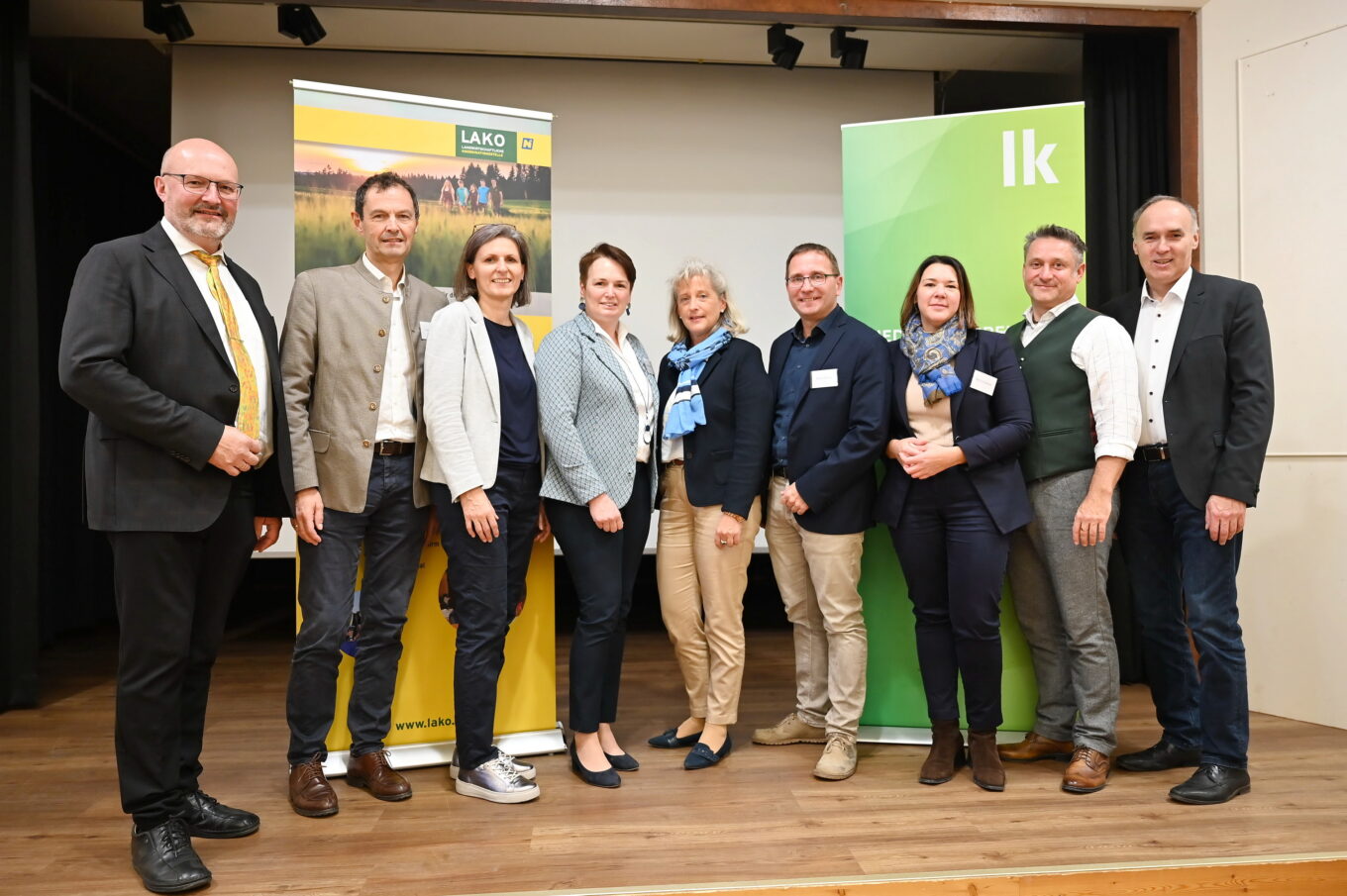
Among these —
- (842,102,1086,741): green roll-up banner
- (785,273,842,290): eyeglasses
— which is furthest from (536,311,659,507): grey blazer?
(842,102,1086,741): green roll-up banner

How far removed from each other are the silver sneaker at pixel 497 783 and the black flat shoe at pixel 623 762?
0.28 m

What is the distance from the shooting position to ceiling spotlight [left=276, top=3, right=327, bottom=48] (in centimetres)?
434

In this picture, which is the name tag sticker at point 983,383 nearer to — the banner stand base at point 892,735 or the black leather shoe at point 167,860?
the banner stand base at point 892,735

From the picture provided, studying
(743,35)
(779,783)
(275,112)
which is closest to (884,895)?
(779,783)

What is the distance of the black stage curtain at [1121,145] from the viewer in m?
4.38

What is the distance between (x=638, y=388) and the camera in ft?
9.43

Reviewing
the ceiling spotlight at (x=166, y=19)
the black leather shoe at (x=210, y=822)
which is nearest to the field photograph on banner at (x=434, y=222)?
the black leather shoe at (x=210, y=822)

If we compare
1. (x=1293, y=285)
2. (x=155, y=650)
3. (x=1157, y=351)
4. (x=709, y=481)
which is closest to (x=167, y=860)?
(x=155, y=650)

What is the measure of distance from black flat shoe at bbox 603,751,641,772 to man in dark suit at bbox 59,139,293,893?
48.1 inches

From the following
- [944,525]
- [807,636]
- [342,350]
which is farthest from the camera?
[807,636]

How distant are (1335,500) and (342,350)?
358 cm

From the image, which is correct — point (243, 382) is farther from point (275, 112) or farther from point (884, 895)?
point (275, 112)

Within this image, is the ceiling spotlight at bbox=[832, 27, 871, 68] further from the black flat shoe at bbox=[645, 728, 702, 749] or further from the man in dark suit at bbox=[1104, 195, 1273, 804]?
the black flat shoe at bbox=[645, 728, 702, 749]

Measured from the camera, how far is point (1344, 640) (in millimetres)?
3389
